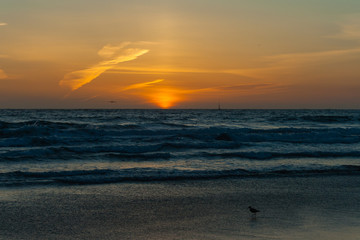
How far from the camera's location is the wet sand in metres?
7.34

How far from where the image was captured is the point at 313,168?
14914 millimetres

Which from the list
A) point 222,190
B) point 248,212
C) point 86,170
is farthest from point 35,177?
point 248,212

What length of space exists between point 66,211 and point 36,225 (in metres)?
1.05

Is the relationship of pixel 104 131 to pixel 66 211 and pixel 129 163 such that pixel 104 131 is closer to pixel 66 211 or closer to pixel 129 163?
pixel 129 163

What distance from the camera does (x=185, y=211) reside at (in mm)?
8898

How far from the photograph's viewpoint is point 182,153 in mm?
19281

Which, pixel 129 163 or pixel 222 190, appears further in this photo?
pixel 129 163

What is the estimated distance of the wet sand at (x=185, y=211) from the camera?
289 inches

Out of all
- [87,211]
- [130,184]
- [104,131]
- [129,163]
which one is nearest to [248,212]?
[87,211]

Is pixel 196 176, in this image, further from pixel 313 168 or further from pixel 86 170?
pixel 313 168

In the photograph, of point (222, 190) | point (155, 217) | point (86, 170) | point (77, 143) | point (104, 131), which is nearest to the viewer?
point (155, 217)

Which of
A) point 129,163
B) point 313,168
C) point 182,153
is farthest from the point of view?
point 182,153

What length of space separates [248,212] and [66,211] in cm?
406

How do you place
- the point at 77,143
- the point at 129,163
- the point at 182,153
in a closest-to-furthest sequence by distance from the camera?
the point at 129,163
the point at 182,153
the point at 77,143
